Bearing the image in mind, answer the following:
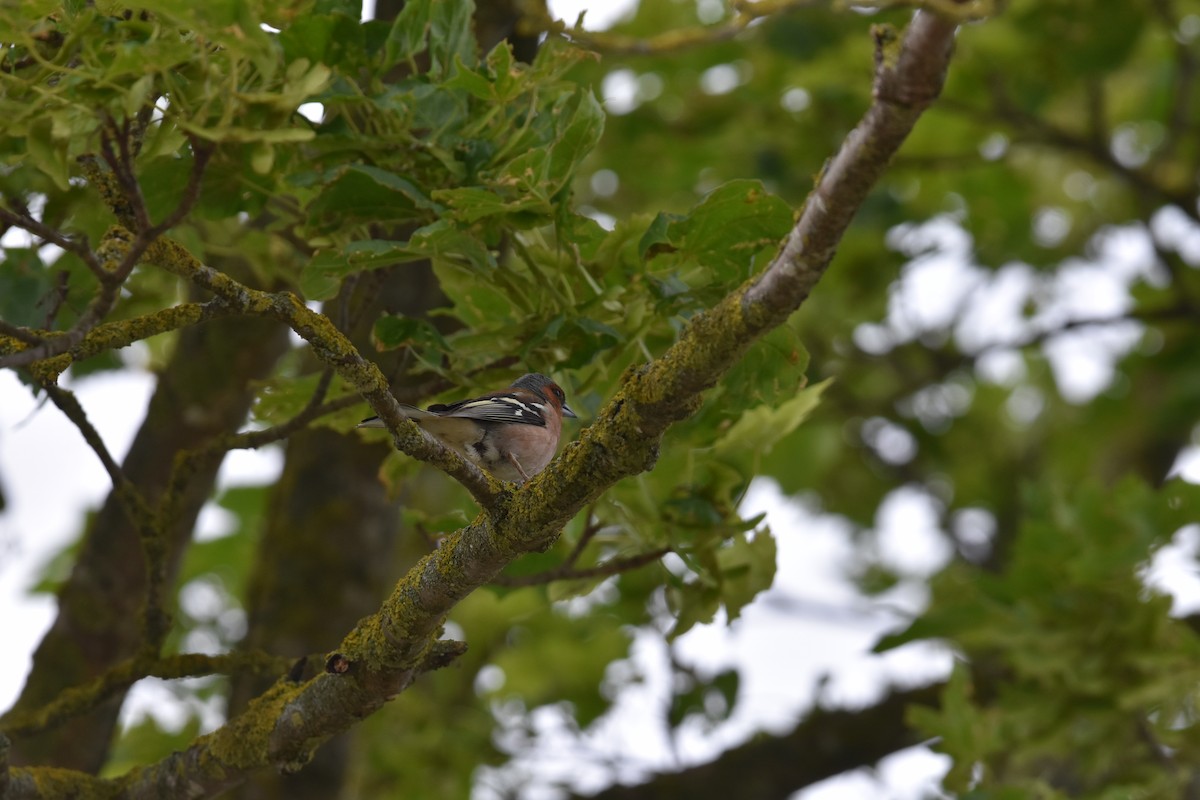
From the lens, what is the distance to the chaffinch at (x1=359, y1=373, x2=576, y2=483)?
470 cm

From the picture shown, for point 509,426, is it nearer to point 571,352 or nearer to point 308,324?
point 571,352

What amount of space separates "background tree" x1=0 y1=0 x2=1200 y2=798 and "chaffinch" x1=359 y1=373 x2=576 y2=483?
33 centimetres

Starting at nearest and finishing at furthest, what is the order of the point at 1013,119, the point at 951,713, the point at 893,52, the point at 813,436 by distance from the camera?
1. the point at 893,52
2. the point at 951,713
3. the point at 1013,119
4. the point at 813,436

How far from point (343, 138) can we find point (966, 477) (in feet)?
29.6

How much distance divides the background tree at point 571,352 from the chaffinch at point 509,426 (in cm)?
33

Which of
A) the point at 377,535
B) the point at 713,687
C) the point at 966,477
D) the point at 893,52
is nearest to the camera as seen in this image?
the point at 893,52

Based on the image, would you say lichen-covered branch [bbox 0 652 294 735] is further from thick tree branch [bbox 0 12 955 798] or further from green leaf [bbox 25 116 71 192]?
green leaf [bbox 25 116 71 192]

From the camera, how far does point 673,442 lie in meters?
4.33

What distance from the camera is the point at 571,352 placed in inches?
151

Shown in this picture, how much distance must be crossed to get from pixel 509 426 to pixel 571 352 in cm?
114

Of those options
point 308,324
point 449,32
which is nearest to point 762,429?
point 449,32

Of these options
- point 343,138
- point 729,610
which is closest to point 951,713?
point 729,610

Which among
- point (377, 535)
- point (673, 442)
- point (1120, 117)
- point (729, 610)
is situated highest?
point (1120, 117)

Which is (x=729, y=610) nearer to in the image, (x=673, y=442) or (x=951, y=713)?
(x=673, y=442)
